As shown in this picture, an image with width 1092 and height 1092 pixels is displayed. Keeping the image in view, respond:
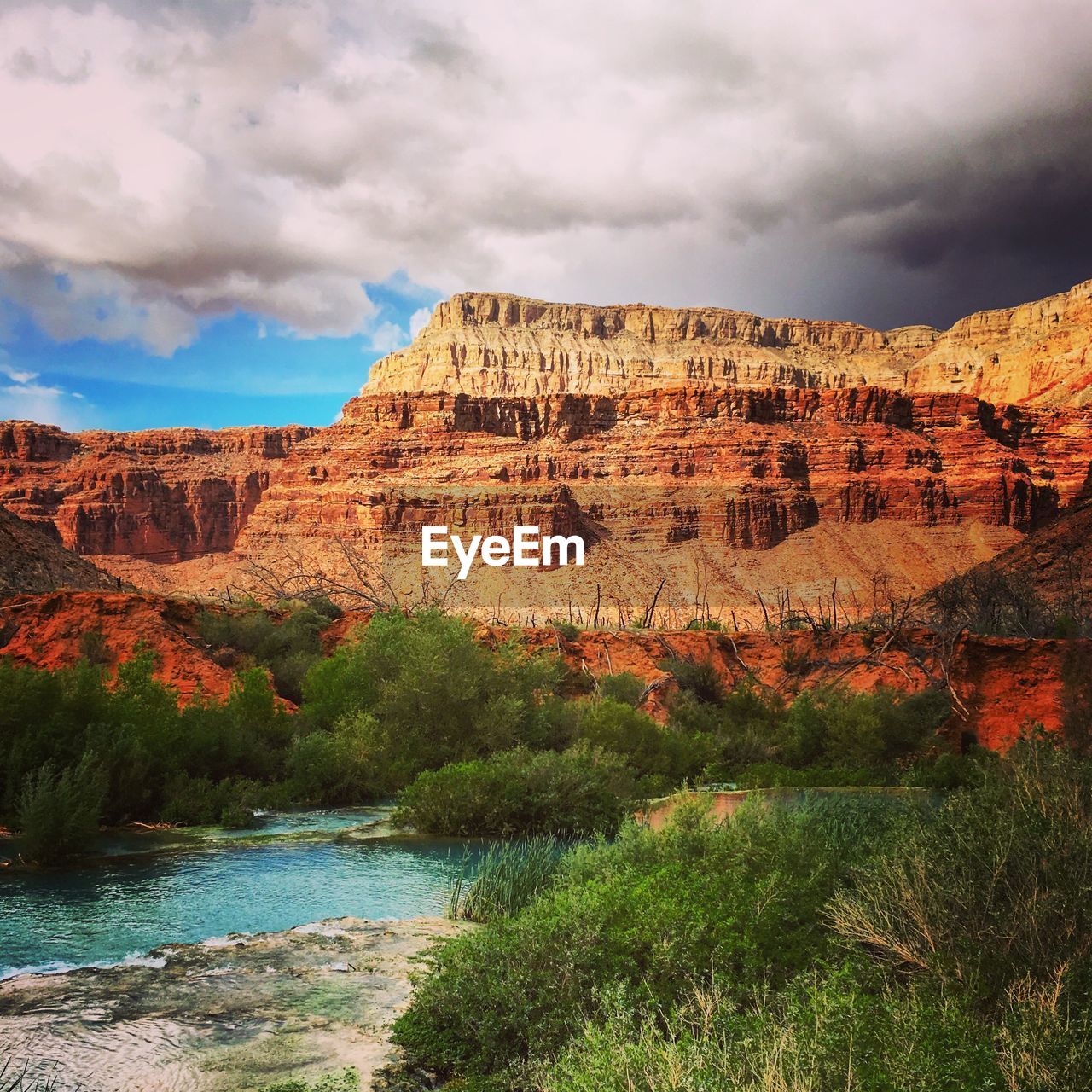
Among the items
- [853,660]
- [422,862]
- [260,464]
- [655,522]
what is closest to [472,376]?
[260,464]

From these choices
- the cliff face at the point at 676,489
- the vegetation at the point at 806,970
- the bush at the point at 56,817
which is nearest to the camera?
the vegetation at the point at 806,970

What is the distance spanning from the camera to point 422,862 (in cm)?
1285

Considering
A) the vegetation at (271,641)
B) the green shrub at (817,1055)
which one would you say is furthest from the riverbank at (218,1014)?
the vegetation at (271,641)

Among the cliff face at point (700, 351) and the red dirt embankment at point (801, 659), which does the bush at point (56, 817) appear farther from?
the cliff face at point (700, 351)

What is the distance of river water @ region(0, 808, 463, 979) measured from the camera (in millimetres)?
9117

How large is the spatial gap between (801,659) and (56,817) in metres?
19.6

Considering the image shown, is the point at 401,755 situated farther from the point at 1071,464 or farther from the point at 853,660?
the point at 1071,464

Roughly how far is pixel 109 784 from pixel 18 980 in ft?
22.3

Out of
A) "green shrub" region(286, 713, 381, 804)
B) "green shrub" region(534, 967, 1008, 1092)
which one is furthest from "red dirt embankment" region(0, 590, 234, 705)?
"green shrub" region(534, 967, 1008, 1092)

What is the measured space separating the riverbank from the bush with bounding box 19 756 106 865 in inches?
149

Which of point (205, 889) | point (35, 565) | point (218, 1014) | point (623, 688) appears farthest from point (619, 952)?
point (35, 565)

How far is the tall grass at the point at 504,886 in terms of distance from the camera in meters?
9.77

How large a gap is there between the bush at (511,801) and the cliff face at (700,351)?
149 meters

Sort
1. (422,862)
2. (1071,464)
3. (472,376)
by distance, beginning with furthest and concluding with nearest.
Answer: (472,376) → (1071,464) → (422,862)
